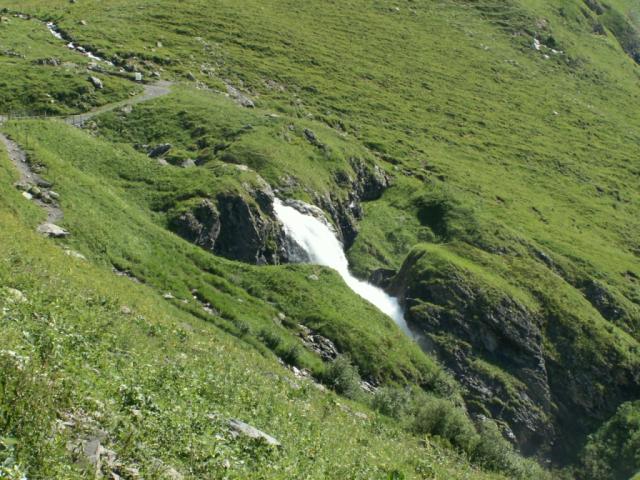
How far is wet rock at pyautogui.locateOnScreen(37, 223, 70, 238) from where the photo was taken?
3191 centimetres

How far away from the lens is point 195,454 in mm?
10688

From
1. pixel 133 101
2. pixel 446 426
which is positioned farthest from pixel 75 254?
pixel 133 101

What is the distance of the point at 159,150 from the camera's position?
63.4m

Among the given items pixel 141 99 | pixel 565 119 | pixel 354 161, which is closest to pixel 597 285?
pixel 354 161

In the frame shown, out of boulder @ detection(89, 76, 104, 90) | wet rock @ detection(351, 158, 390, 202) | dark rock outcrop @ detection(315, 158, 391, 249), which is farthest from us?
wet rock @ detection(351, 158, 390, 202)

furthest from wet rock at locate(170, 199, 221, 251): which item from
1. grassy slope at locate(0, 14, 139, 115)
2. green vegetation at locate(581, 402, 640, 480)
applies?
green vegetation at locate(581, 402, 640, 480)

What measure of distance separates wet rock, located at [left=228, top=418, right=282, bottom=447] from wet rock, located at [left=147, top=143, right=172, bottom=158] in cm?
5213

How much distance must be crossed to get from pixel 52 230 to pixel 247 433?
22.8 m

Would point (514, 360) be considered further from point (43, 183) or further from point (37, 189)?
point (37, 189)

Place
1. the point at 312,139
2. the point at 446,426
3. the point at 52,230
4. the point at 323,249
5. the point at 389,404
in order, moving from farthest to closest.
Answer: the point at 312,139 → the point at 323,249 → the point at 389,404 → the point at 52,230 → the point at 446,426

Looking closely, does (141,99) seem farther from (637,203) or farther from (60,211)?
(637,203)

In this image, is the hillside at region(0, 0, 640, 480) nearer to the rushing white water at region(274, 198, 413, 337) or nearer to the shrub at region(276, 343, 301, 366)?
the shrub at region(276, 343, 301, 366)

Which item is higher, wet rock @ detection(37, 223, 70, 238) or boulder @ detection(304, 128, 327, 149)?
wet rock @ detection(37, 223, 70, 238)

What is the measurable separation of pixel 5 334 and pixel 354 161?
71.6 metres
